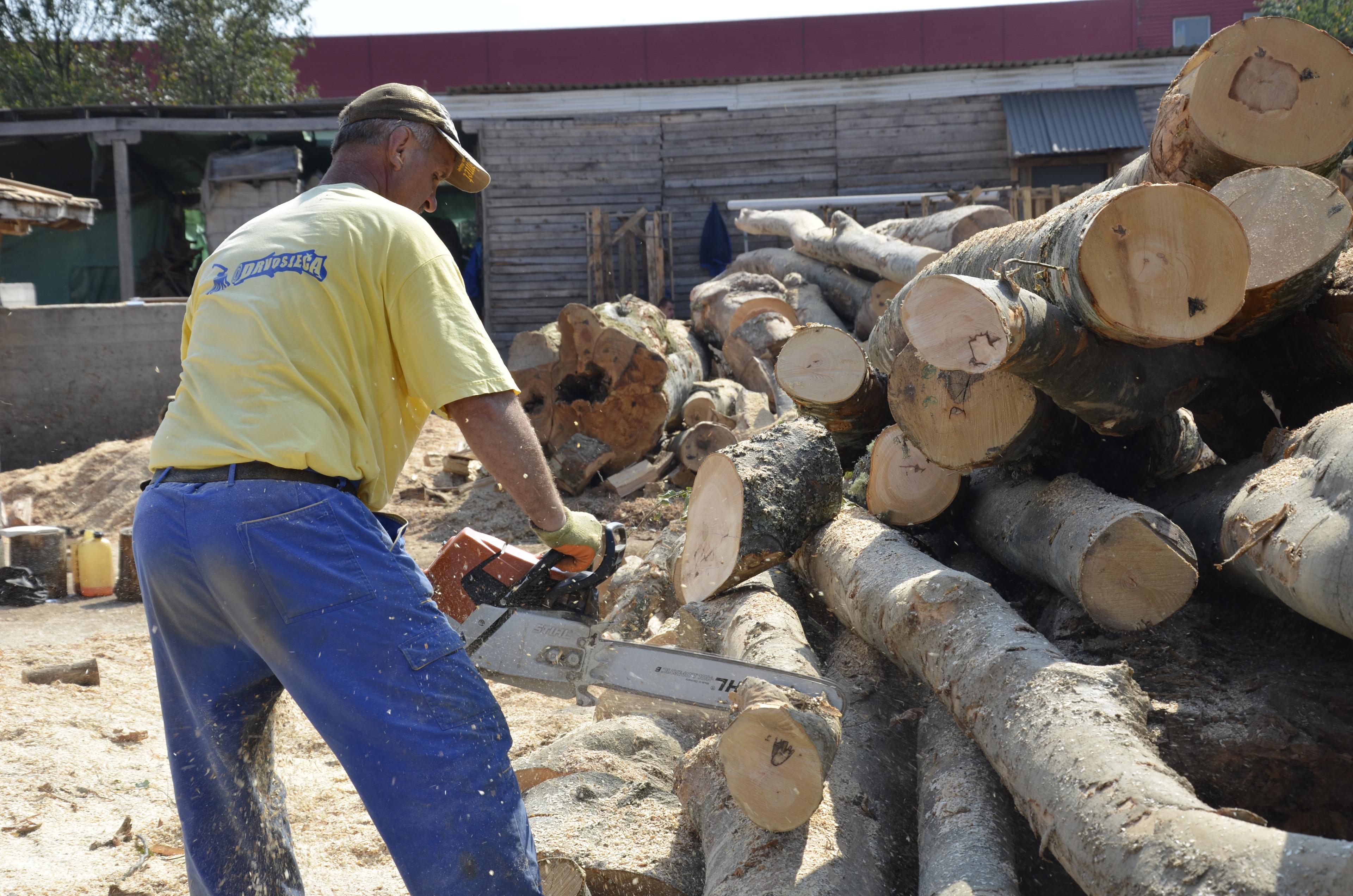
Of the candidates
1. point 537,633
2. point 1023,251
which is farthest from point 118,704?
point 1023,251

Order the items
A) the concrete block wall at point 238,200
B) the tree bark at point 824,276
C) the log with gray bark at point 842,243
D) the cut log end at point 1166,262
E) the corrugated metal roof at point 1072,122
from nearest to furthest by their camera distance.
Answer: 1. the cut log end at point 1166,262
2. the log with gray bark at point 842,243
3. the tree bark at point 824,276
4. the concrete block wall at point 238,200
5. the corrugated metal roof at point 1072,122

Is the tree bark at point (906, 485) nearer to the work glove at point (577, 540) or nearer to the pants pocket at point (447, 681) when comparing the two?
the work glove at point (577, 540)

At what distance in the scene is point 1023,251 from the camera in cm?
307

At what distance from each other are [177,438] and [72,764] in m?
2.26

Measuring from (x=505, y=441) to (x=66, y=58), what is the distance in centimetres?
2396

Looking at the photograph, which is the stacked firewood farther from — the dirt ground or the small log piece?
the small log piece

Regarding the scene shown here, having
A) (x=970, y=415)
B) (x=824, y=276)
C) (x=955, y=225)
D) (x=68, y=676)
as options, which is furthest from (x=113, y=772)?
(x=824, y=276)

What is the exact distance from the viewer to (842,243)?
8688 millimetres

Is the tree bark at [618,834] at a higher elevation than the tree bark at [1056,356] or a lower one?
lower

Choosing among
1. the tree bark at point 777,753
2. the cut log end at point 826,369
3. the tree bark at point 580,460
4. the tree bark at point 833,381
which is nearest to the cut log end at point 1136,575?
the tree bark at point 777,753

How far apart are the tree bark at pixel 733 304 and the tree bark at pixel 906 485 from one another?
474 centimetres

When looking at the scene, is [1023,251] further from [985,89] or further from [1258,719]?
[985,89]

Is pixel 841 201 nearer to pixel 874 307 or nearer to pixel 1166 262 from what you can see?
pixel 874 307

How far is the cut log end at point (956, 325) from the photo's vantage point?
96.6 inches
